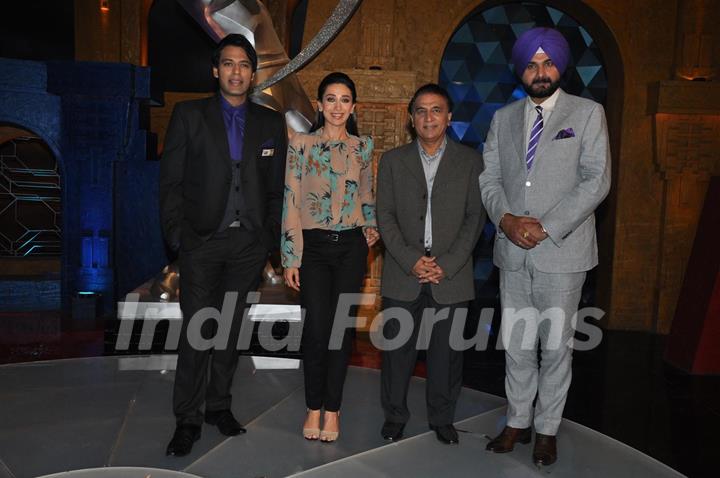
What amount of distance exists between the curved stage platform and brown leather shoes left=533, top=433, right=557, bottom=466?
0.13ft

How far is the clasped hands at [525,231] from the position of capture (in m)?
2.55

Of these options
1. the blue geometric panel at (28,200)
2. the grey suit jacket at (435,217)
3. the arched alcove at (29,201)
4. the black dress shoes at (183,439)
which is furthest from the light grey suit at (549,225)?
the blue geometric panel at (28,200)

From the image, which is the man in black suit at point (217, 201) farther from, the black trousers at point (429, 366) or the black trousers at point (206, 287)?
the black trousers at point (429, 366)

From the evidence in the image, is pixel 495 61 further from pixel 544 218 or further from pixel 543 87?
pixel 544 218

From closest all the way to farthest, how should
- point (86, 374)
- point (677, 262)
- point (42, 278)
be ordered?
1. point (86, 374)
2. point (677, 262)
3. point (42, 278)

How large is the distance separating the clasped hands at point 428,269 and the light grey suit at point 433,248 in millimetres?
27

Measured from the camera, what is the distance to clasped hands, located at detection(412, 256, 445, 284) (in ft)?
8.90

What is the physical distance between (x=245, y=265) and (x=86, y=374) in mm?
1752

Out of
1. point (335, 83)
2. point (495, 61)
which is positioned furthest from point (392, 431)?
point (495, 61)

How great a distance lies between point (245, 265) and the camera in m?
2.78

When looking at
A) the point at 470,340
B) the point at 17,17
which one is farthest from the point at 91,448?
the point at 17,17

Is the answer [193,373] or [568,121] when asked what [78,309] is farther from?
[568,121]

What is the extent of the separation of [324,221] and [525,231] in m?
0.86

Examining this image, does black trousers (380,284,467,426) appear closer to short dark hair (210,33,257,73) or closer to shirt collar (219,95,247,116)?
shirt collar (219,95,247,116)
